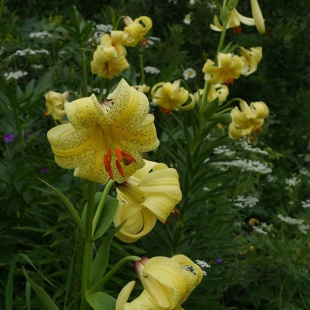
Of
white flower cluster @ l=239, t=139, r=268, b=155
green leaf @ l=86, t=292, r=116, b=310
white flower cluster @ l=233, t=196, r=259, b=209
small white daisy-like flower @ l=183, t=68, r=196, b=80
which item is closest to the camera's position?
green leaf @ l=86, t=292, r=116, b=310

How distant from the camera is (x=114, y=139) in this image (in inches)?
42.0

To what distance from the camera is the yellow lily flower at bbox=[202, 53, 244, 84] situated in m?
2.32

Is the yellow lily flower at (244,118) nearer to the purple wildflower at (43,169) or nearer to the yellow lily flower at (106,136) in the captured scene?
the purple wildflower at (43,169)

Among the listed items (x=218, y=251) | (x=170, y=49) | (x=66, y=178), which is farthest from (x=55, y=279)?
(x=170, y=49)

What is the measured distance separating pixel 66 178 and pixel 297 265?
80 cm

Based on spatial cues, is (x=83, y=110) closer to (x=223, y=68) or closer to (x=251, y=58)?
(x=223, y=68)

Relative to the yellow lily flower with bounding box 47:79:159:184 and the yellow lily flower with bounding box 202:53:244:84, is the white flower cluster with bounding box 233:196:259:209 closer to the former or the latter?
the yellow lily flower with bounding box 202:53:244:84

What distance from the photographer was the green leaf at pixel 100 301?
1091 millimetres

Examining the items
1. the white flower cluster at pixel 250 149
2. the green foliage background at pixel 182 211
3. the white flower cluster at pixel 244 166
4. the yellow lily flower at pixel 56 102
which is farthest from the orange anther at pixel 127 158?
the white flower cluster at pixel 250 149

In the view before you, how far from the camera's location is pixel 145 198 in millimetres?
1109

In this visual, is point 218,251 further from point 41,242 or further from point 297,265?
point 41,242

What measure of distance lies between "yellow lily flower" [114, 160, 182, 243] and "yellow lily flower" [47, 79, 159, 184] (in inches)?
1.7

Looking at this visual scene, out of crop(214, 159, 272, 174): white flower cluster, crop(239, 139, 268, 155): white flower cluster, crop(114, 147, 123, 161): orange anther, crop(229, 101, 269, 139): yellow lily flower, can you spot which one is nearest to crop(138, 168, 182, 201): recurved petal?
crop(114, 147, 123, 161): orange anther

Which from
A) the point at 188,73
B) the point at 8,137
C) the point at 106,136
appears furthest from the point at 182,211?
the point at 188,73
